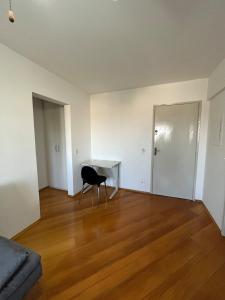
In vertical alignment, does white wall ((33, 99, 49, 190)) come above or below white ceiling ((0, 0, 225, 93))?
below

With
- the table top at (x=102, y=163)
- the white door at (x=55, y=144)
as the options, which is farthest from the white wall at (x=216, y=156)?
the white door at (x=55, y=144)

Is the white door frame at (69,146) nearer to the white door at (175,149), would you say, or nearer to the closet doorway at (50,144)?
the closet doorway at (50,144)

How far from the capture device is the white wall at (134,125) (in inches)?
118

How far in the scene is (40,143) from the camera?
3752 mm

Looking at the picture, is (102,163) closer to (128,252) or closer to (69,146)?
(69,146)

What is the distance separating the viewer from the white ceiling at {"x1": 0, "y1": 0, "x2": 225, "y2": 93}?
4.13 ft

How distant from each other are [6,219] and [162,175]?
289cm

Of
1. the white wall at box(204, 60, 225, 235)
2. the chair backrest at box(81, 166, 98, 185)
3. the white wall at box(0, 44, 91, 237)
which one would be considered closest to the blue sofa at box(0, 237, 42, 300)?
the white wall at box(0, 44, 91, 237)

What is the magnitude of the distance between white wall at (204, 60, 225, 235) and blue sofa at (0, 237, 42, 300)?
2376mm

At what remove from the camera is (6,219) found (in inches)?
75.9

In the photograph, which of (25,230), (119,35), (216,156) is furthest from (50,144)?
(216,156)

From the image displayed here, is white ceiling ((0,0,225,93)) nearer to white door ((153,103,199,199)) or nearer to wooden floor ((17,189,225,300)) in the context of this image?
white door ((153,103,199,199))

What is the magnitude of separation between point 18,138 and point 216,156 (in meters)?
2.98

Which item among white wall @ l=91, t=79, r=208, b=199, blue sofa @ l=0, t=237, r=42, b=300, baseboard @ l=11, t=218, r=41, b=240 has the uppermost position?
white wall @ l=91, t=79, r=208, b=199
